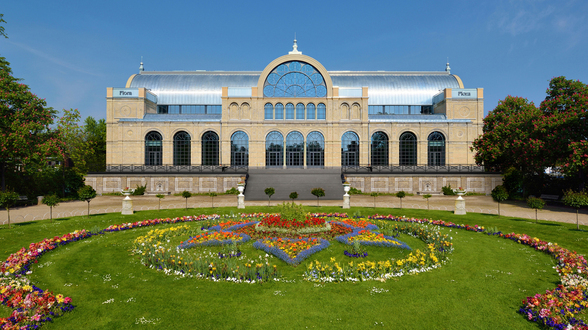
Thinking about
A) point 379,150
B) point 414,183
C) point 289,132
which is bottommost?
point 414,183

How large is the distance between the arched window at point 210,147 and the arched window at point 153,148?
22.9ft

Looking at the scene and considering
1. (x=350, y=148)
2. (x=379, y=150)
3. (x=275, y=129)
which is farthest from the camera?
(x=379, y=150)

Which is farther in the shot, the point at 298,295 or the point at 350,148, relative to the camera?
the point at 350,148

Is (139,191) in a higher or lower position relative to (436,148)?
lower

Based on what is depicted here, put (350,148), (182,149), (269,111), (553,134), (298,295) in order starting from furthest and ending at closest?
(182,149)
(350,148)
(269,111)
(553,134)
(298,295)

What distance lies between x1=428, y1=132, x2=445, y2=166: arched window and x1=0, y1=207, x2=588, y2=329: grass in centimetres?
3814

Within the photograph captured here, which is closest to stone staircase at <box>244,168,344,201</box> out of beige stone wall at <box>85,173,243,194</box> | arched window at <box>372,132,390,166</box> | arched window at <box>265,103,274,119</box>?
beige stone wall at <box>85,173,243,194</box>

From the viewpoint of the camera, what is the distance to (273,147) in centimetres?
4866

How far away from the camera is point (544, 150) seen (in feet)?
90.2

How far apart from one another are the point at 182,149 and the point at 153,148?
4.69 meters

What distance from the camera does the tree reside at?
2689 centimetres

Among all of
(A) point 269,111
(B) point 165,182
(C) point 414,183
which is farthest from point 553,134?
(B) point 165,182

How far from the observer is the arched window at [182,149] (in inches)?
1928

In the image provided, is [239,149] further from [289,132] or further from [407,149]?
[407,149]
